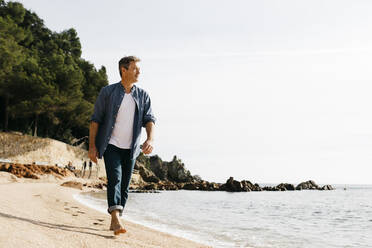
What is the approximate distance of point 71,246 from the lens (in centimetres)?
262

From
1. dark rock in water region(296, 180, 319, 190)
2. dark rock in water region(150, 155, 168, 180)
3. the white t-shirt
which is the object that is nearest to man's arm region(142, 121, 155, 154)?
the white t-shirt

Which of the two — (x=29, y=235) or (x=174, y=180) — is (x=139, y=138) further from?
(x=174, y=180)

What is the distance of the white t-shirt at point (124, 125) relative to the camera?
3688mm

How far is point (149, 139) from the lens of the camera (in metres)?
3.77

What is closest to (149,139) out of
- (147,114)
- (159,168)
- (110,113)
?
(147,114)

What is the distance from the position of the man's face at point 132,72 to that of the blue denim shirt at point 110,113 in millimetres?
110

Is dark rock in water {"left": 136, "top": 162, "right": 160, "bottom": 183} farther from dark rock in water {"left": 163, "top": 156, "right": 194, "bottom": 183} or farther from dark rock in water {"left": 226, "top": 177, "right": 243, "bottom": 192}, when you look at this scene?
dark rock in water {"left": 226, "top": 177, "right": 243, "bottom": 192}

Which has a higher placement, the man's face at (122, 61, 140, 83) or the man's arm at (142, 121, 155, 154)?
the man's face at (122, 61, 140, 83)

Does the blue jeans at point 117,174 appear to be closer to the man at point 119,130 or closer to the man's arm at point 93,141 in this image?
the man at point 119,130

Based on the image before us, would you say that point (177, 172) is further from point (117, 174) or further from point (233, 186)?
point (117, 174)

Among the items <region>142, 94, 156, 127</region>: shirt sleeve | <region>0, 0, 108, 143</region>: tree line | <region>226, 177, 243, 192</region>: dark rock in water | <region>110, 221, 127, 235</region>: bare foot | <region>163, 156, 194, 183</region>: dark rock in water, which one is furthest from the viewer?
<region>163, 156, 194, 183</region>: dark rock in water

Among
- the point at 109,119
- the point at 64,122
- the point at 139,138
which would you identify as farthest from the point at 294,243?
the point at 64,122

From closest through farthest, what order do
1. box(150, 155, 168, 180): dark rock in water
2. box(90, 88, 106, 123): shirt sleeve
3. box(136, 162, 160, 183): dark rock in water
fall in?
box(90, 88, 106, 123): shirt sleeve
box(136, 162, 160, 183): dark rock in water
box(150, 155, 168, 180): dark rock in water

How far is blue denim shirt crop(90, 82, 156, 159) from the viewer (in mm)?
3658
